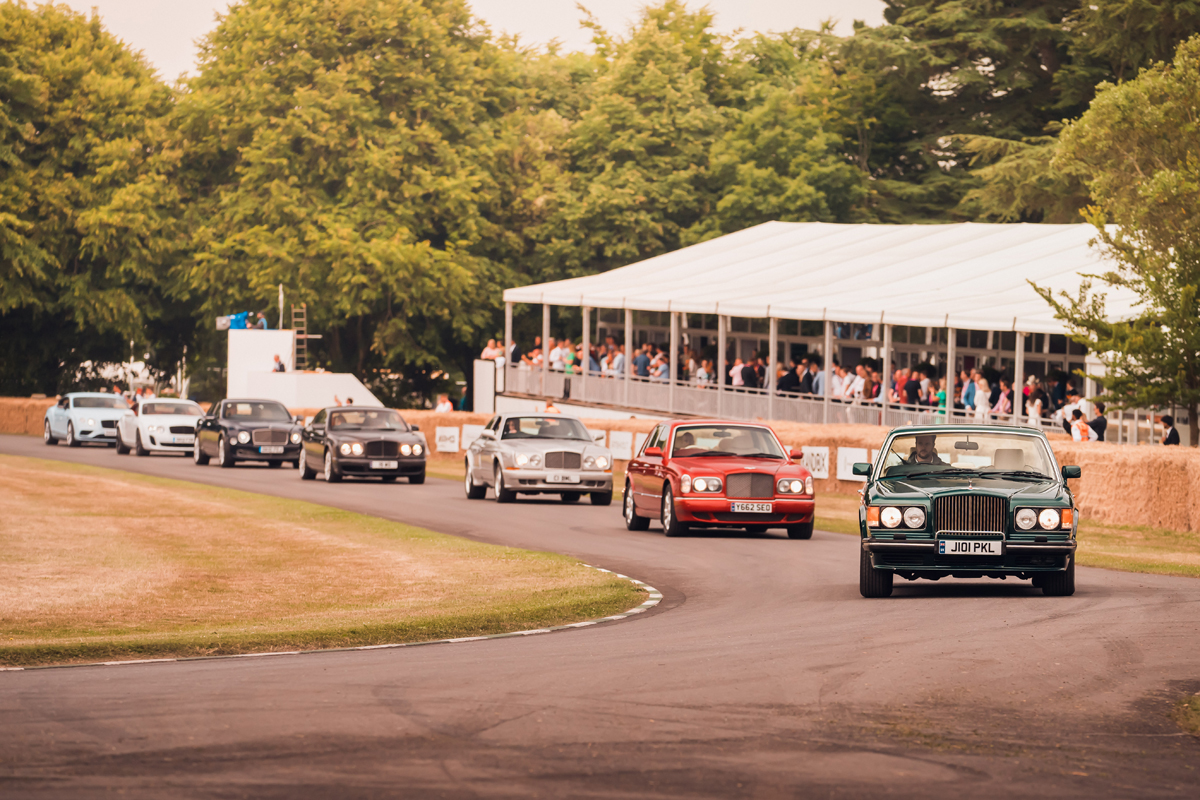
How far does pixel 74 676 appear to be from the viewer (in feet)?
33.6

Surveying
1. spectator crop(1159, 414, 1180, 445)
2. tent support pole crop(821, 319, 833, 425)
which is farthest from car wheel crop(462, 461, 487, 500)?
tent support pole crop(821, 319, 833, 425)

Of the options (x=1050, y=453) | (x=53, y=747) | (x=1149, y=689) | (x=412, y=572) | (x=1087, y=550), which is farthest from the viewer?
(x=1087, y=550)

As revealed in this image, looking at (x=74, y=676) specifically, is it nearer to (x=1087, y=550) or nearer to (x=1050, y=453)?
(x=1050, y=453)

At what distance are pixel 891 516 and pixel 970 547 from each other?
0.70m

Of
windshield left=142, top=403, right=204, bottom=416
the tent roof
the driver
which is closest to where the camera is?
the driver

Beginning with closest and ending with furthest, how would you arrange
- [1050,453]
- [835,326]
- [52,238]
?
[1050,453]
[835,326]
[52,238]

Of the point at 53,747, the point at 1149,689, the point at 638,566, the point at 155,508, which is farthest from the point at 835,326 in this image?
the point at 53,747

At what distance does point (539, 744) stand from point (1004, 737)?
2.27 metres

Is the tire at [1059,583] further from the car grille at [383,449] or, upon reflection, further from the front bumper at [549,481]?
the car grille at [383,449]

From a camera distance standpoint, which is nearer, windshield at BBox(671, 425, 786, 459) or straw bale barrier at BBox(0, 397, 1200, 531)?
windshield at BBox(671, 425, 786, 459)

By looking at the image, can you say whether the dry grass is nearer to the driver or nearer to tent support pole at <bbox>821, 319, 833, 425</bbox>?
the driver

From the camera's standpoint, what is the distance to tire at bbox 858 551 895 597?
49.0ft

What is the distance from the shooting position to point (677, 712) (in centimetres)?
884

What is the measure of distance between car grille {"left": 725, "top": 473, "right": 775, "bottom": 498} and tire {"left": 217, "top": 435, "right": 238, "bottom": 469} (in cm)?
1926
